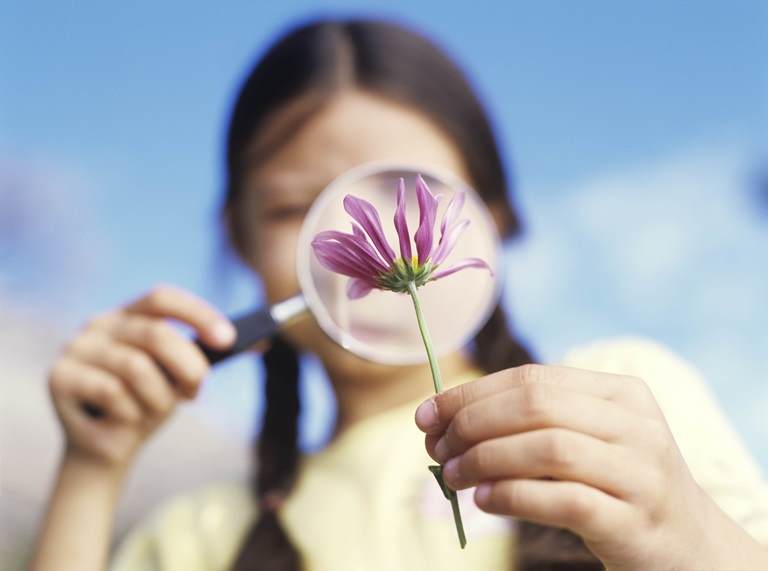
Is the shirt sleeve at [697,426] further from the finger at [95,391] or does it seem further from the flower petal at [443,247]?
the finger at [95,391]

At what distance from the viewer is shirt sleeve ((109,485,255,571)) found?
1151mm

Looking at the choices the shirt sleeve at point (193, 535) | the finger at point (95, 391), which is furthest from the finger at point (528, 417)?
the shirt sleeve at point (193, 535)

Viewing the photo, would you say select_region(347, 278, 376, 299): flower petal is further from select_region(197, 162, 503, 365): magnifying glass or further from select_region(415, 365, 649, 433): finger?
select_region(197, 162, 503, 365): magnifying glass

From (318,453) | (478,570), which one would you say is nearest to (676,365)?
(478,570)

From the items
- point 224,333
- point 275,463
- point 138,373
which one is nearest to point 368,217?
point 224,333

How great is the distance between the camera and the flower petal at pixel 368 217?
39 cm

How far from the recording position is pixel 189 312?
0.95m

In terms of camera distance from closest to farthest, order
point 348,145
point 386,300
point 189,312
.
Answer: point 386,300 < point 189,312 < point 348,145

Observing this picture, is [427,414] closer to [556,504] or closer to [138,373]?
[556,504]

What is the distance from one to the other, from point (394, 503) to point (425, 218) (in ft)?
2.27

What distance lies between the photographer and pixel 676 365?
102 centimetres

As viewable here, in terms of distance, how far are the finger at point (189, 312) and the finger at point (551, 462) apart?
52 cm

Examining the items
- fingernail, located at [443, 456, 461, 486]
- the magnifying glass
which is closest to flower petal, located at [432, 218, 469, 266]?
fingernail, located at [443, 456, 461, 486]

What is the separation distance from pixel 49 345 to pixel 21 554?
0.51 meters
